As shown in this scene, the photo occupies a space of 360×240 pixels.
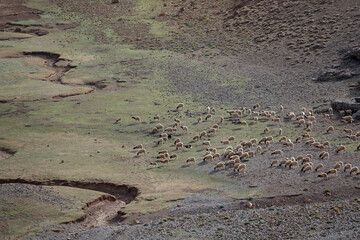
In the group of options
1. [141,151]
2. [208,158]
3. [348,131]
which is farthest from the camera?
[348,131]

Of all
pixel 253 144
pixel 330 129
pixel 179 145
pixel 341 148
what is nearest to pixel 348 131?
pixel 330 129

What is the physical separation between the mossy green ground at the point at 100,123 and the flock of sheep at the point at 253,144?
1.72ft

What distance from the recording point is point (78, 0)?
259 ft

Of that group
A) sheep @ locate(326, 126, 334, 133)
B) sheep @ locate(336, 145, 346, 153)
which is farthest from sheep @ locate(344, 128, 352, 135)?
sheep @ locate(336, 145, 346, 153)

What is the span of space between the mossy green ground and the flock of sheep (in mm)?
524

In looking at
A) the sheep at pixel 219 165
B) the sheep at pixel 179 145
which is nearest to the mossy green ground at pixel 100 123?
the sheep at pixel 179 145

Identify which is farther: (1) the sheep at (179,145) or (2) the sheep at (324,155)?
(1) the sheep at (179,145)

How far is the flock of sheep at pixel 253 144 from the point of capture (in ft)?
94.8

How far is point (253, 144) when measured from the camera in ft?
109

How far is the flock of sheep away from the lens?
94.8ft

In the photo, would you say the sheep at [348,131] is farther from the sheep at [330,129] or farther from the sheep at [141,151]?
the sheep at [141,151]

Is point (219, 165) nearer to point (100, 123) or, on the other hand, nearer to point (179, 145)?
point (179, 145)

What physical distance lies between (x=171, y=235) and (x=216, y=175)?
6894mm

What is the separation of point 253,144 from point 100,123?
40.4 ft
